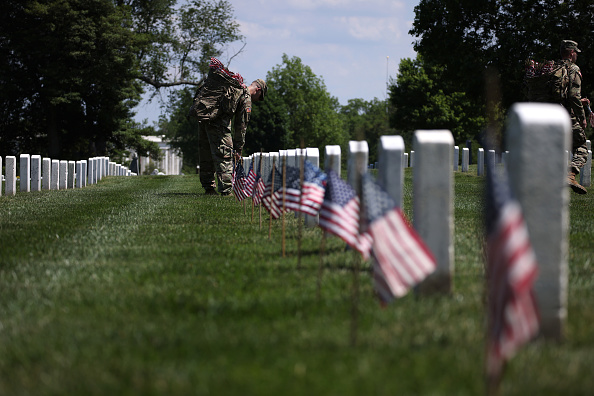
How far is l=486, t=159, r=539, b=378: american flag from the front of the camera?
3422mm

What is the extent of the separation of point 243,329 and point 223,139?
13.2 metres

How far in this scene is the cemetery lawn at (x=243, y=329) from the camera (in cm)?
375

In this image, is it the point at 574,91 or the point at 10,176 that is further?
the point at 10,176

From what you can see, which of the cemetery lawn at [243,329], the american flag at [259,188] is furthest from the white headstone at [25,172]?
the cemetery lawn at [243,329]

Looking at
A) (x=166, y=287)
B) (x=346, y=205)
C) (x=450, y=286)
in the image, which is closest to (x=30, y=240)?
(x=166, y=287)

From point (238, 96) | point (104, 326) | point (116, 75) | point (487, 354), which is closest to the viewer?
point (487, 354)

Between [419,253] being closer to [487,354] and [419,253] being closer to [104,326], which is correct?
[487,354]

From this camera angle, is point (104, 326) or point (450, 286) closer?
point (104, 326)

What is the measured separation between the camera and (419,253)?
4.53m

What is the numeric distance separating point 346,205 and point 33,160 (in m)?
18.7

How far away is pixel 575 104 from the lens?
16.5 meters

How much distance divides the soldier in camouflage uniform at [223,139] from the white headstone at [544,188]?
12.9 meters

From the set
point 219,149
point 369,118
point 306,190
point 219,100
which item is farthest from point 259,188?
point 369,118

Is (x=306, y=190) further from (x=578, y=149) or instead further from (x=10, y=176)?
(x=10, y=176)
